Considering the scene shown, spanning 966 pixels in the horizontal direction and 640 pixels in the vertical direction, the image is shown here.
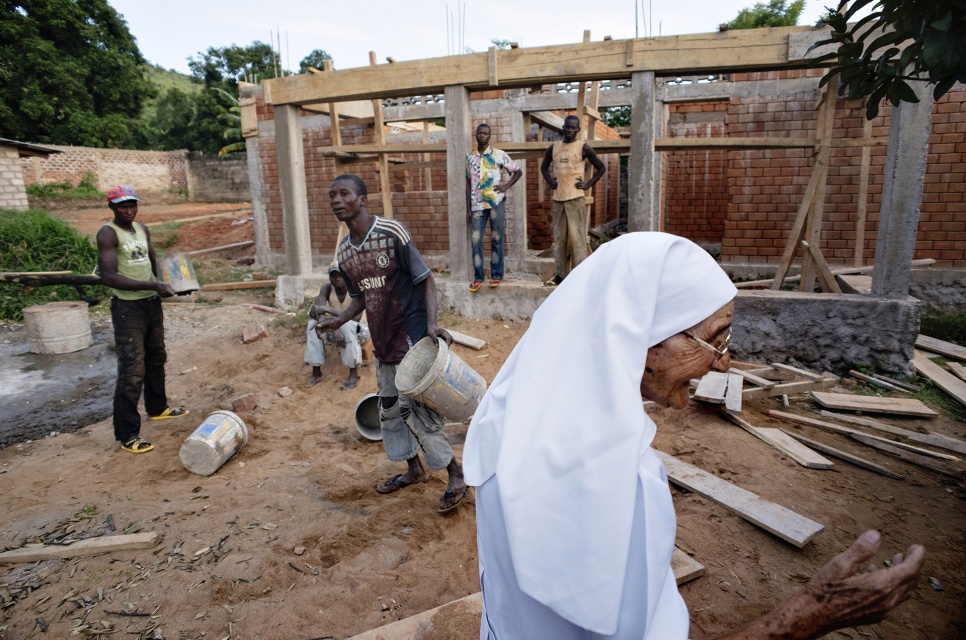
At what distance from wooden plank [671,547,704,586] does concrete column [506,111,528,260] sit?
8.07 meters

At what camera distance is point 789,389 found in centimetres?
536

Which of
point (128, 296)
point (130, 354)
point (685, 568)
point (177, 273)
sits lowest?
point (685, 568)

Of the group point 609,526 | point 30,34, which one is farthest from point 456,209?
point 30,34

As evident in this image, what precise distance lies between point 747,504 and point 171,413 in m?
5.09

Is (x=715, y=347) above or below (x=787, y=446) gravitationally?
above

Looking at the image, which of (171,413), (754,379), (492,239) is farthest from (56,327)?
(754,379)

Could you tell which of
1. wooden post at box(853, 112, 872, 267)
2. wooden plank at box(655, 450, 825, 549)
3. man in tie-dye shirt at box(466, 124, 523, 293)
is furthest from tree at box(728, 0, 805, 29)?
wooden plank at box(655, 450, 825, 549)

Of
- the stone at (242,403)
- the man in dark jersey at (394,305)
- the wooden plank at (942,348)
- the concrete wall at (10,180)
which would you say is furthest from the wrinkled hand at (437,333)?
the concrete wall at (10,180)

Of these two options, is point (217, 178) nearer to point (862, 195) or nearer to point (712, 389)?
point (862, 195)

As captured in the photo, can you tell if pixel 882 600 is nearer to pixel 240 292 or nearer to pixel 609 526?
pixel 609 526

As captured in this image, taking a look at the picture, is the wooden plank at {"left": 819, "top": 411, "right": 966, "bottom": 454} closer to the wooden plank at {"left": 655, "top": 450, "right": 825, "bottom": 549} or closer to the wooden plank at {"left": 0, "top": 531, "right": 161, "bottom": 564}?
the wooden plank at {"left": 655, "top": 450, "right": 825, "bottom": 549}

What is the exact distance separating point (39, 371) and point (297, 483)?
199 inches

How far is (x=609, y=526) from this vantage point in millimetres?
1021

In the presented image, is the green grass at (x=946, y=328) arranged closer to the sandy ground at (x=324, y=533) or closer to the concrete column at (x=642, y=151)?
the sandy ground at (x=324, y=533)
